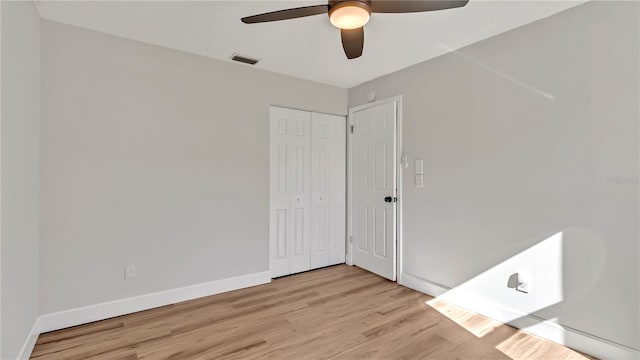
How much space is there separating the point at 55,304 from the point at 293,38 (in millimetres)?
2993

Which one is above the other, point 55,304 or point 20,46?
point 20,46

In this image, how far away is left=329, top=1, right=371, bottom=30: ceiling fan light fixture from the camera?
184cm

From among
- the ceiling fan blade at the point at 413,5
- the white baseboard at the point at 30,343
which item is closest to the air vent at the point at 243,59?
the ceiling fan blade at the point at 413,5

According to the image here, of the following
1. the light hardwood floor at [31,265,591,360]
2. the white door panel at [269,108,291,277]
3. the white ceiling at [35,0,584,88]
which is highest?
the white ceiling at [35,0,584,88]

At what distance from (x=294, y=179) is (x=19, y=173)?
8.20ft

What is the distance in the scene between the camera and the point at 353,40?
2.17 meters

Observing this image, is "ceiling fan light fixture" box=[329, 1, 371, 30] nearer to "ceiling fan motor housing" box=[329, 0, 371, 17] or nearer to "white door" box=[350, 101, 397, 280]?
"ceiling fan motor housing" box=[329, 0, 371, 17]

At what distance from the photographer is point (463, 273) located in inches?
116

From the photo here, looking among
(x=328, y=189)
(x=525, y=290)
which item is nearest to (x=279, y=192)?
(x=328, y=189)

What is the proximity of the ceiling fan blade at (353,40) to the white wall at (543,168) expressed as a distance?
1269 millimetres

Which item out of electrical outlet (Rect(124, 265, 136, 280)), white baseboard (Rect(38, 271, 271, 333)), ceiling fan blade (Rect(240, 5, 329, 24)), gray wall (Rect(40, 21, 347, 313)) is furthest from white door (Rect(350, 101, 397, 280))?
electrical outlet (Rect(124, 265, 136, 280))

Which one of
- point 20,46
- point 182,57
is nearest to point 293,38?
point 182,57

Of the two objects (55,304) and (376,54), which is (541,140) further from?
(55,304)

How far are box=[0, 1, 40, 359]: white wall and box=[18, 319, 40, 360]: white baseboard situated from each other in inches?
1.7
